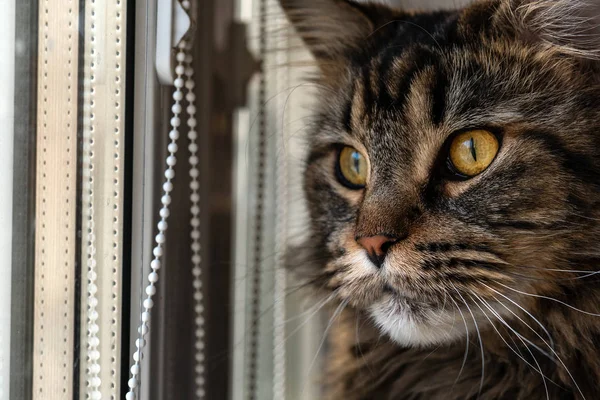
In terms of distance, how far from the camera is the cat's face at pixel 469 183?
38.0 inches

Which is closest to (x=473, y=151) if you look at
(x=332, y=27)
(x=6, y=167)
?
(x=332, y=27)

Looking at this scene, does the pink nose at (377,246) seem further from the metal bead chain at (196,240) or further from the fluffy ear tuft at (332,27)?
the fluffy ear tuft at (332,27)

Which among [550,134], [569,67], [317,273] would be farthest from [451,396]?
[569,67]

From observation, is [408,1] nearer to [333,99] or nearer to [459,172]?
[333,99]

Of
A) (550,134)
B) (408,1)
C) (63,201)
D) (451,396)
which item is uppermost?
(408,1)

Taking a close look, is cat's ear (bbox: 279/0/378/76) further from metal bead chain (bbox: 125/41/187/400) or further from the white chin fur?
the white chin fur

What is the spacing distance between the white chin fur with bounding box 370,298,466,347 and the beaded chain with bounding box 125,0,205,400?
1.24 ft

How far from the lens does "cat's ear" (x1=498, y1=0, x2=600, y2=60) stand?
40.4 inches

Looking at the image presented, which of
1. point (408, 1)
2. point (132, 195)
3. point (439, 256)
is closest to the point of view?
point (439, 256)

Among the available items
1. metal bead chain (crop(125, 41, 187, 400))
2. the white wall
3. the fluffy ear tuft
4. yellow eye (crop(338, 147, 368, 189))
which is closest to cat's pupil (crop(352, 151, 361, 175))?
yellow eye (crop(338, 147, 368, 189))

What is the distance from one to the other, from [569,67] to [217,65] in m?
0.71

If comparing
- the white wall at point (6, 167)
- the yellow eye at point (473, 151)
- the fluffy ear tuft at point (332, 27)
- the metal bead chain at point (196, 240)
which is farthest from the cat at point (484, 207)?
the white wall at point (6, 167)

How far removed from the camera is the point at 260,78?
1476mm

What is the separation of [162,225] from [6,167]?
0.27 metres
